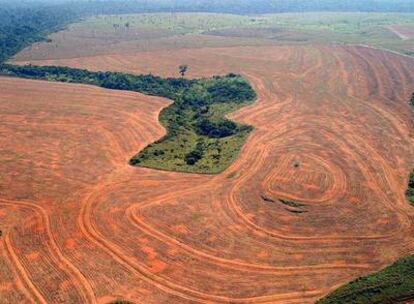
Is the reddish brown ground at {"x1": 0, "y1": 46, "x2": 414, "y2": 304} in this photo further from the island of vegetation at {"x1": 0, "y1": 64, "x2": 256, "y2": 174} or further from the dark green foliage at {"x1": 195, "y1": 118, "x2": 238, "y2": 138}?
the dark green foliage at {"x1": 195, "y1": 118, "x2": 238, "y2": 138}

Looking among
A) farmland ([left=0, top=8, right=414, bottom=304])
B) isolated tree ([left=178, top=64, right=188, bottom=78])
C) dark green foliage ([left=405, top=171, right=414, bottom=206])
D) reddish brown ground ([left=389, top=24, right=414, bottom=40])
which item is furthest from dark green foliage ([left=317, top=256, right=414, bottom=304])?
reddish brown ground ([left=389, top=24, right=414, bottom=40])

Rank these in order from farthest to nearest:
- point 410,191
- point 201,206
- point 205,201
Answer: point 410,191 < point 205,201 < point 201,206

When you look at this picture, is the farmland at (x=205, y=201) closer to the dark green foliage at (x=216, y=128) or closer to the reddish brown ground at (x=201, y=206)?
the reddish brown ground at (x=201, y=206)

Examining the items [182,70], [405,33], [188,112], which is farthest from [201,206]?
[405,33]

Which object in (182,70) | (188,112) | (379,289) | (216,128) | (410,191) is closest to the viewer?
(379,289)

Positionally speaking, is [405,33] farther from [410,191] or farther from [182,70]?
[410,191]

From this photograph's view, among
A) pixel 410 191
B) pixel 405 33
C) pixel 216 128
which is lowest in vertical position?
pixel 410 191
